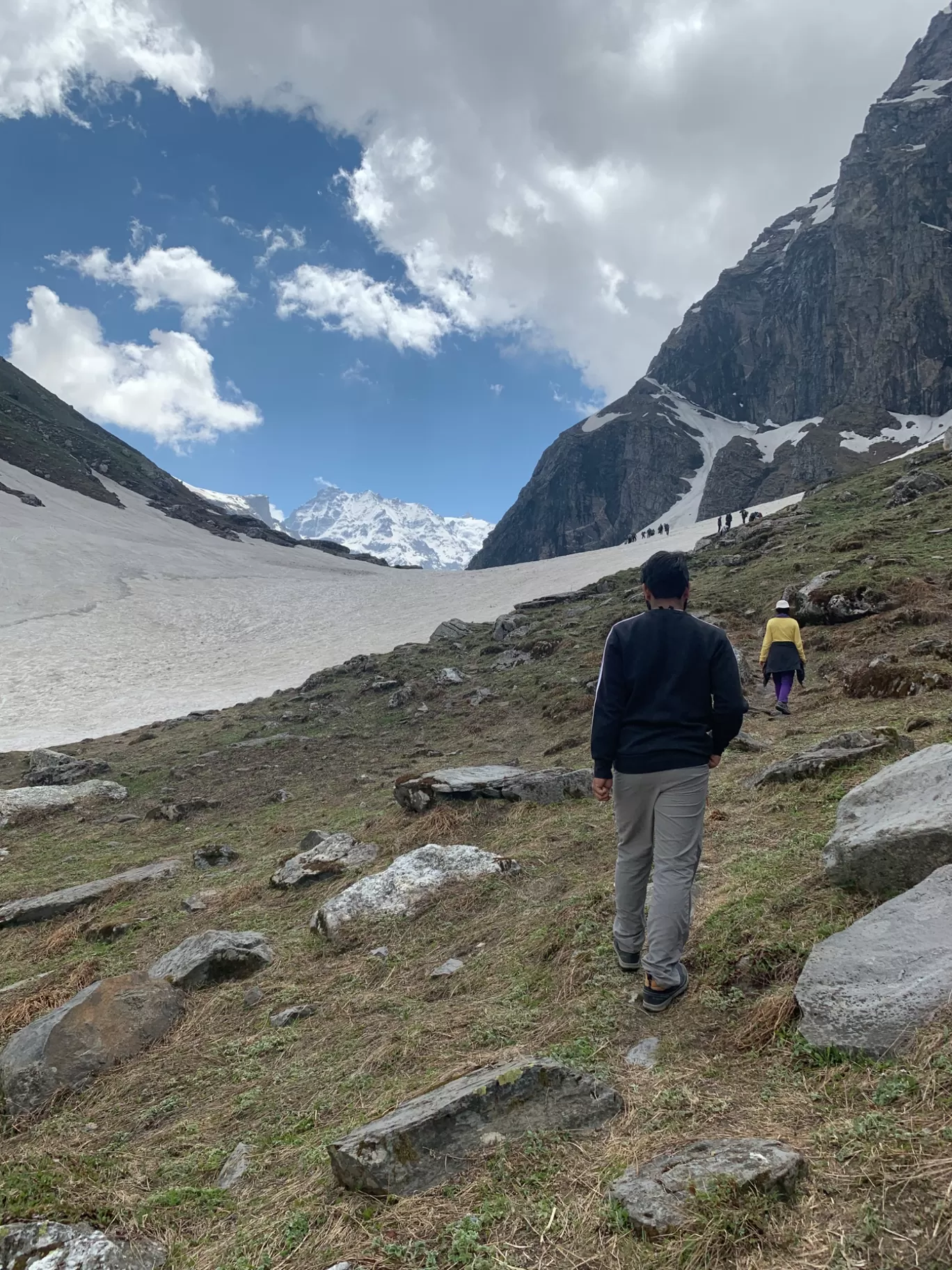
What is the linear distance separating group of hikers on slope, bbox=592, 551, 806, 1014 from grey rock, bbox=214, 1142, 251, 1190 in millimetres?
2569

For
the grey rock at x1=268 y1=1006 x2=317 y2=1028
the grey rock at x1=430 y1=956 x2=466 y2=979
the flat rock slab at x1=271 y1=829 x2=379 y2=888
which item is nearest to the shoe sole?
the grey rock at x1=430 y1=956 x2=466 y2=979

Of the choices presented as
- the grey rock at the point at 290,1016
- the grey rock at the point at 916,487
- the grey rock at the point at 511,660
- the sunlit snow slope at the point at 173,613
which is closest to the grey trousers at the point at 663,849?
the grey rock at the point at 290,1016

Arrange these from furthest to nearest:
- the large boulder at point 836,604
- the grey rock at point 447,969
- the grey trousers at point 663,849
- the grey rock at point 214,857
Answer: the large boulder at point 836,604 < the grey rock at point 214,857 < the grey rock at point 447,969 < the grey trousers at point 663,849

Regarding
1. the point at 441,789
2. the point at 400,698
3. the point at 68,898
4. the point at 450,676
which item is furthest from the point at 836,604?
the point at 68,898

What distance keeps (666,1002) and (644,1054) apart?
53 centimetres

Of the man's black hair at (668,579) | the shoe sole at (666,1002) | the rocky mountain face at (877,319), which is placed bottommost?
the shoe sole at (666,1002)

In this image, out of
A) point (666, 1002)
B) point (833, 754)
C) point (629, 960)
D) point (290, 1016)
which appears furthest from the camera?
point (833, 754)

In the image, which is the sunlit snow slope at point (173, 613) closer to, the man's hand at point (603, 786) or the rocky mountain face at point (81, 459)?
the rocky mountain face at point (81, 459)

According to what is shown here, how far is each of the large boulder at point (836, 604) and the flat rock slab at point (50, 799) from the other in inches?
712

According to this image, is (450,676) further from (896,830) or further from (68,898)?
(896,830)

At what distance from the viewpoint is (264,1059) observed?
206 inches

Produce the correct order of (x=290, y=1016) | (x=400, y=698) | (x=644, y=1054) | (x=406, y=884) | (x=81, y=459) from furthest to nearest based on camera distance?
(x=81, y=459)
(x=400, y=698)
(x=406, y=884)
(x=290, y=1016)
(x=644, y=1054)

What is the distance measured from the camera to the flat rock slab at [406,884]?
741cm

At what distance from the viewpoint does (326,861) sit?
930cm
